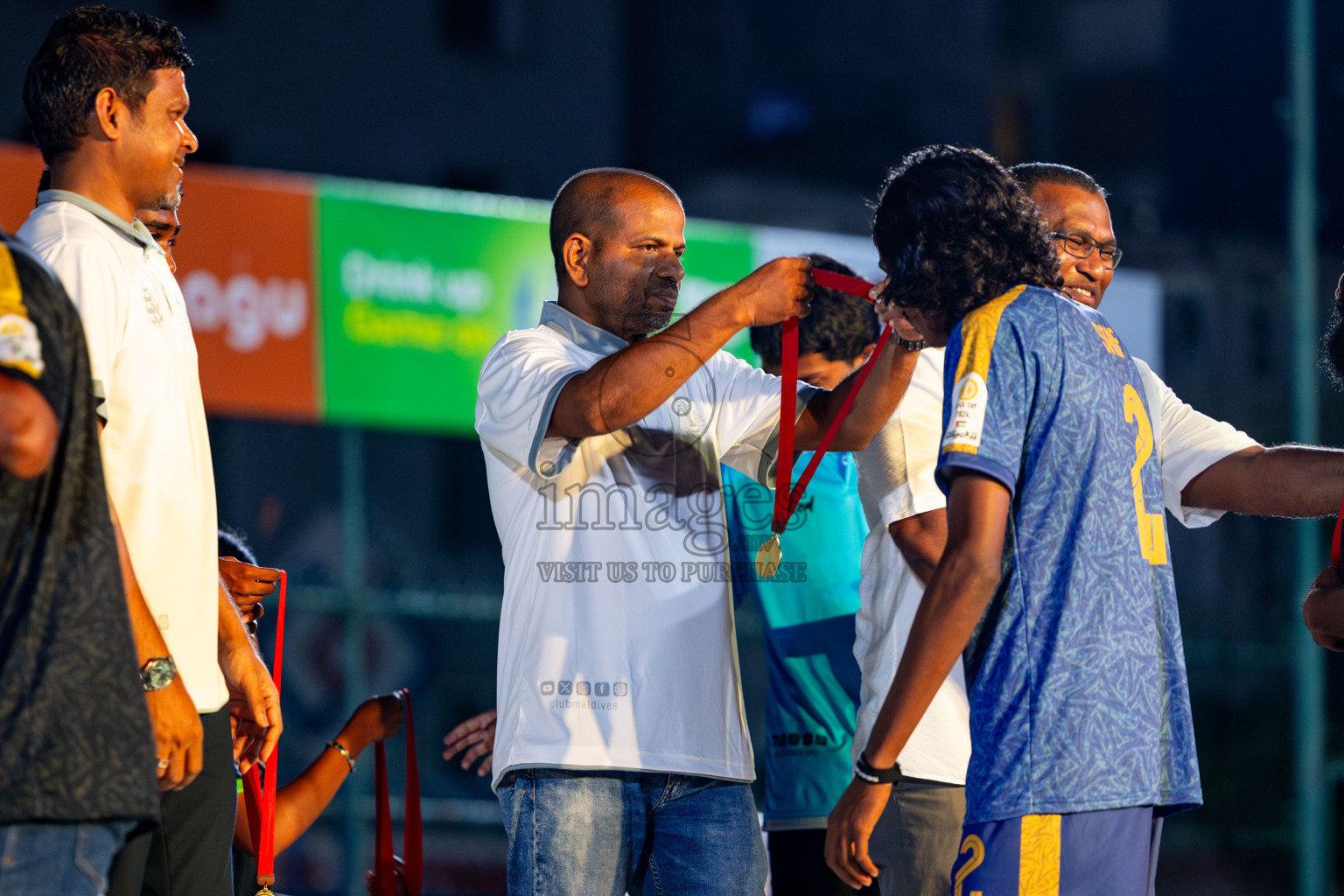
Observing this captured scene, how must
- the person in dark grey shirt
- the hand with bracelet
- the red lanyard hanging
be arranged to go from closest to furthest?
the person in dark grey shirt
the red lanyard hanging
the hand with bracelet

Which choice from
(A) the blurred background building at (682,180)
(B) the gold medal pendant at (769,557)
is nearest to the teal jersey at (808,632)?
(B) the gold medal pendant at (769,557)

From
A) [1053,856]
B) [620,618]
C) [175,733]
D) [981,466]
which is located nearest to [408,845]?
[620,618]

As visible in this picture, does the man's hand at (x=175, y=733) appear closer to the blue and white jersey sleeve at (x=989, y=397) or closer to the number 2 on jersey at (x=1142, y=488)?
the blue and white jersey sleeve at (x=989, y=397)

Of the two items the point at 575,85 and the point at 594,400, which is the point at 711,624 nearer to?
the point at 594,400

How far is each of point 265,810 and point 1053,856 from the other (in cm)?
181

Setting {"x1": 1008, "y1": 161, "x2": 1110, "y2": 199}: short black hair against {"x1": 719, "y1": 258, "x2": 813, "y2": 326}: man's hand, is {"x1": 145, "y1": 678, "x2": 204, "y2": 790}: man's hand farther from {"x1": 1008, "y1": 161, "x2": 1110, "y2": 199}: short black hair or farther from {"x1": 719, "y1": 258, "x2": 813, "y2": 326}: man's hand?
{"x1": 1008, "y1": 161, "x2": 1110, "y2": 199}: short black hair

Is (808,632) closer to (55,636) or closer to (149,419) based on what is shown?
(149,419)

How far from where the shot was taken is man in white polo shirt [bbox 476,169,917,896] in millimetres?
3053

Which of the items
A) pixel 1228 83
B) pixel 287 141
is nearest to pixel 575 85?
pixel 287 141

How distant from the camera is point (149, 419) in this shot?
275 centimetres

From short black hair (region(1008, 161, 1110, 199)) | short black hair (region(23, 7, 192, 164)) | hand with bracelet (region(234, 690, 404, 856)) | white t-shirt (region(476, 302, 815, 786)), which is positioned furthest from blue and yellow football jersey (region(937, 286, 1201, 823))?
hand with bracelet (region(234, 690, 404, 856))

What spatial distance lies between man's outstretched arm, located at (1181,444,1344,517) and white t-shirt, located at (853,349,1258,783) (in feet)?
0.09

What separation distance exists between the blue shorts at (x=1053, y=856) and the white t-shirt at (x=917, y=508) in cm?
80

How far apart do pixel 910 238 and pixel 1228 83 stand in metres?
25.2
